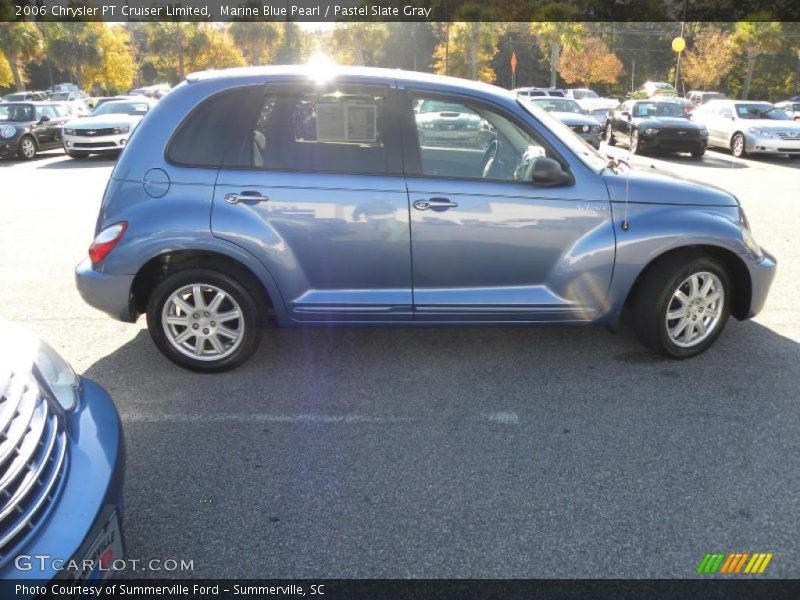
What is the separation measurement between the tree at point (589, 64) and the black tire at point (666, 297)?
51.2m

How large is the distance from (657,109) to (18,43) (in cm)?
4259

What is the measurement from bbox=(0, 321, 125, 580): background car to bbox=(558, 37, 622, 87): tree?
54.0 meters

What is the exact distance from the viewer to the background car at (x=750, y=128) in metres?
16.6

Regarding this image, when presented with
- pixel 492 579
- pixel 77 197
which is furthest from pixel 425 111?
pixel 77 197

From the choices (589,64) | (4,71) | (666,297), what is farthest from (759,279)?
(589,64)

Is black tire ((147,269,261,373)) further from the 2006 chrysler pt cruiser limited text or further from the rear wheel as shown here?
the rear wheel

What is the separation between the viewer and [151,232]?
4.03 meters

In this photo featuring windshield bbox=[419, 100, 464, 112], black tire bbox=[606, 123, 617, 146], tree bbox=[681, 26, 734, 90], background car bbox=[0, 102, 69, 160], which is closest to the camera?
windshield bbox=[419, 100, 464, 112]

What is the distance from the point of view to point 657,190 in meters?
4.24

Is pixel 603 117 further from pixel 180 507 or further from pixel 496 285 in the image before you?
pixel 180 507

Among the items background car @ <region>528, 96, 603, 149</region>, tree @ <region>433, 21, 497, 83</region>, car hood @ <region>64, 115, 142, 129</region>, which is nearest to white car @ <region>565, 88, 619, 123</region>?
background car @ <region>528, 96, 603, 149</region>

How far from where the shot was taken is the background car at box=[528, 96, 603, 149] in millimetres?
17391

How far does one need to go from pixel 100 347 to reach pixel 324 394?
184 cm

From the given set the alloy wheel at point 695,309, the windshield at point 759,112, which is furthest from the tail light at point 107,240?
the windshield at point 759,112
